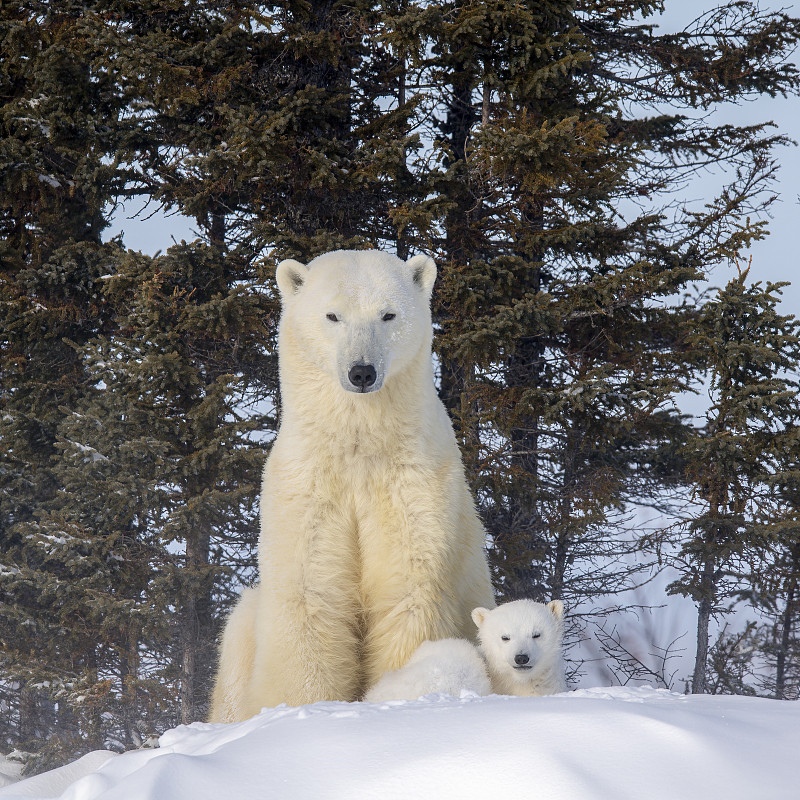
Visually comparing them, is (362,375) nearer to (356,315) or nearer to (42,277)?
(356,315)

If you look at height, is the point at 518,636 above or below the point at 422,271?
below

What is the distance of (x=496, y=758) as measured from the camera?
2.09m

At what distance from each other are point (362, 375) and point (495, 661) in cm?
141

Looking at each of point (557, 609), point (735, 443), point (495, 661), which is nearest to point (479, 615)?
point (495, 661)

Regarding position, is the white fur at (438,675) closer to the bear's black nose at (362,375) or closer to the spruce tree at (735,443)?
the bear's black nose at (362,375)

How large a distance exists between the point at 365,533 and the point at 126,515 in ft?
16.7

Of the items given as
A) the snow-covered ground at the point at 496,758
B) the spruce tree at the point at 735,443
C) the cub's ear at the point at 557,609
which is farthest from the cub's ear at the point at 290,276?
the spruce tree at the point at 735,443

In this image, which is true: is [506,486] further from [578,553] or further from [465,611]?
[465,611]

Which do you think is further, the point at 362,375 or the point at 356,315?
the point at 356,315

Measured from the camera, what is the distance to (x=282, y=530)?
3770mm

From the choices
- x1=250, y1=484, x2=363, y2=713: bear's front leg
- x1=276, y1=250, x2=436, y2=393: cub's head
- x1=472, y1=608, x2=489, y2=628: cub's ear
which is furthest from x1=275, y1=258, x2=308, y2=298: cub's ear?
x1=472, y1=608, x2=489, y2=628: cub's ear

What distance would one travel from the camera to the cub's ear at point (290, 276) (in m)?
3.98

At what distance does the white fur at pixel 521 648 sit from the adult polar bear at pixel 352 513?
7.3 inches

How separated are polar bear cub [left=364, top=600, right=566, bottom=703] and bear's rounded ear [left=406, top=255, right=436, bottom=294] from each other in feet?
5.14
